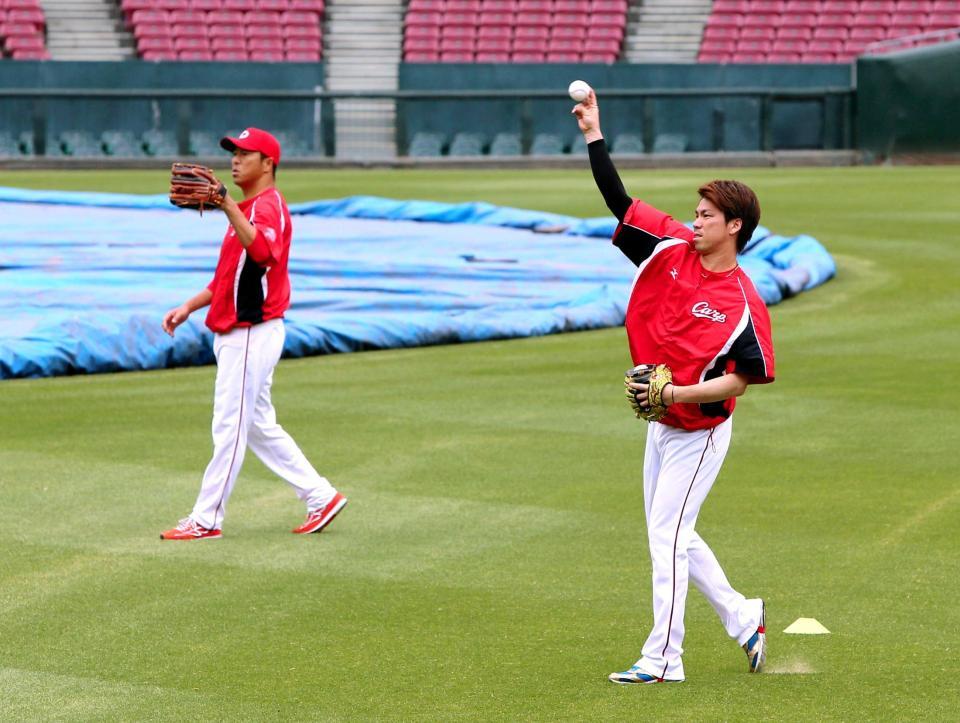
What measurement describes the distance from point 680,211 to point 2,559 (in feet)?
53.8

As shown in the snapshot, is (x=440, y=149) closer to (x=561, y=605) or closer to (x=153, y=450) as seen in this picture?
(x=153, y=450)

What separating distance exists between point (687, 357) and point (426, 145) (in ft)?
87.1

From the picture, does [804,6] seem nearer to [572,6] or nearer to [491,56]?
[572,6]

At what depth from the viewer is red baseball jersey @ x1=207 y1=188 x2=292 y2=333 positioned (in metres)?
7.21

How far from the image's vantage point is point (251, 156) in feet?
23.9

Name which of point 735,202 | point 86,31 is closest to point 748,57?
point 86,31

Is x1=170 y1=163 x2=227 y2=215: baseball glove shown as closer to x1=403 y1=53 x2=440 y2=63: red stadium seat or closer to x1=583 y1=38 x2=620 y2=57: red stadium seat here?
x1=403 y1=53 x2=440 y2=63: red stadium seat

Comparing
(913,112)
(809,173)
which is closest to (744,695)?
(809,173)

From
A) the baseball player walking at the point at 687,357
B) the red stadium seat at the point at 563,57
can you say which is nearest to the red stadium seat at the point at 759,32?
the red stadium seat at the point at 563,57

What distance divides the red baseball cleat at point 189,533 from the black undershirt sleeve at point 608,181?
3045 millimetres

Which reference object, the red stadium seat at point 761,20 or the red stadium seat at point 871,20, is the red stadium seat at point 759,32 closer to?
the red stadium seat at point 761,20

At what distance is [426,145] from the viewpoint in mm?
31516

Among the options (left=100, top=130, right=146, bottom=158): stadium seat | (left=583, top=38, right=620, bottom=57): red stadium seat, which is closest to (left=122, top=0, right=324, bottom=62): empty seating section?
(left=100, top=130, right=146, bottom=158): stadium seat

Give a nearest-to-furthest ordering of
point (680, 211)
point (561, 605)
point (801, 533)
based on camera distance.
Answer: point (561, 605) → point (801, 533) → point (680, 211)
